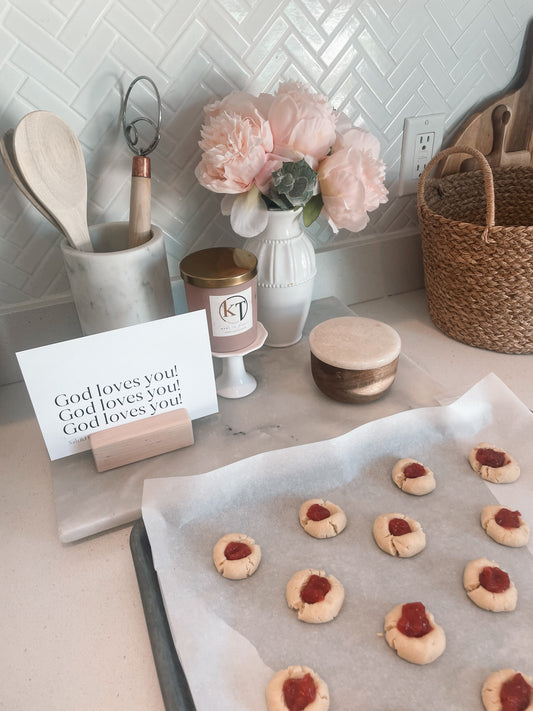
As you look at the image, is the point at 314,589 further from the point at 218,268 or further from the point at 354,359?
the point at 218,268

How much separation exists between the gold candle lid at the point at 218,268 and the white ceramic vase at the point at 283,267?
64mm

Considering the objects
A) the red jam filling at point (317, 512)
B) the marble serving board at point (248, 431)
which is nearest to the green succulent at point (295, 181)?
the marble serving board at point (248, 431)

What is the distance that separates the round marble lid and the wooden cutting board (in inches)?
16.0

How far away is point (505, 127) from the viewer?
3.03 feet

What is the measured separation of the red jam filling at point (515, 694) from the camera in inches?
16.9

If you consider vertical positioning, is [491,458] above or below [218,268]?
below

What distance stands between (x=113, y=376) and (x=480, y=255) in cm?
54

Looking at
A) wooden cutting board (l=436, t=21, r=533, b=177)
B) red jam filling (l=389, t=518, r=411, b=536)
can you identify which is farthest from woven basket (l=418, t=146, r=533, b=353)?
red jam filling (l=389, t=518, r=411, b=536)

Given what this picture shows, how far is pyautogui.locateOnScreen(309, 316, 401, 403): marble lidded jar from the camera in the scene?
0.70 m

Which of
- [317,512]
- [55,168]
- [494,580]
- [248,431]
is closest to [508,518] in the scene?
[494,580]

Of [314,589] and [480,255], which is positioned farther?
[480,255]

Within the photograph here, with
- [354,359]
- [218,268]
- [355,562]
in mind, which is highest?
[218,268]

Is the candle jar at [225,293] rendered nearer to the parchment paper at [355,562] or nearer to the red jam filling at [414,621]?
the parchment paper at [355,562]

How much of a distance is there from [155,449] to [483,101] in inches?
32.8
